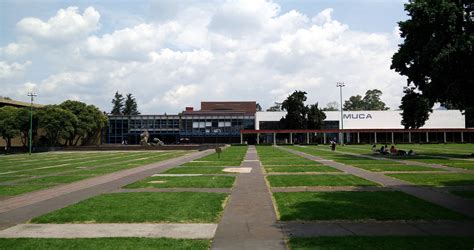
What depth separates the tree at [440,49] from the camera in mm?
14656

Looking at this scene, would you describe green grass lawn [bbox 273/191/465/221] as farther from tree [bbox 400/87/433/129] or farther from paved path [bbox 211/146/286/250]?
tree [bbox 400/87/433/129]

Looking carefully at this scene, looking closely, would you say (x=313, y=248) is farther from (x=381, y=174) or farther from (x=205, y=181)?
(x=381, y=174)

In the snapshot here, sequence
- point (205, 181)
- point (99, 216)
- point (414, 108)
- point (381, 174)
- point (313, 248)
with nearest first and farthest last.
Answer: point (313, 248)
point (99, 216)
point (205, 181)
point (381, 174)
point (414, 108)

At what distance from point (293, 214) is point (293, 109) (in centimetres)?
8251

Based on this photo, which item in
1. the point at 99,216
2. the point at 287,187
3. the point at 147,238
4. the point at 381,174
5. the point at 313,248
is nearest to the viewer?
the point at 313,248

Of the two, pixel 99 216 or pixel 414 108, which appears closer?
pixel 99 216

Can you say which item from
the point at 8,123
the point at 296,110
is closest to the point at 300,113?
the point at 296,110

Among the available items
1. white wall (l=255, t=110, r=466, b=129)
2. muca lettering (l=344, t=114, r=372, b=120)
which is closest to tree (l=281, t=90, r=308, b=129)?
white wall (l=255, t=110, r=466, b=129)

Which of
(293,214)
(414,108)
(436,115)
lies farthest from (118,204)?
(436,115)

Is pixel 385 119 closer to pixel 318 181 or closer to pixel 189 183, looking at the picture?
pixel 318 181

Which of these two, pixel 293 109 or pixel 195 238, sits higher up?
pixel 293 109

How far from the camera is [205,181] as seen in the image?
59.4 feet

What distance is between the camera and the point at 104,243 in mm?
7844

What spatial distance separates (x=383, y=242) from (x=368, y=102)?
166m
